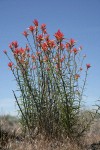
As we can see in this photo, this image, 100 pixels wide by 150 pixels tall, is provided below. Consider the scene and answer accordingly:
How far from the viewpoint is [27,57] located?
7.30m

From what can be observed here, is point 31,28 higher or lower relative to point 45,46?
higher

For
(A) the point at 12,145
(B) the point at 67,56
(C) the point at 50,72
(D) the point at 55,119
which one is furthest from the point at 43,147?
(B) the point at 67,56

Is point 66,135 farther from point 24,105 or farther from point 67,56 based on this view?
point 67,56

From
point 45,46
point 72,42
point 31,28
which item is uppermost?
point 31,28

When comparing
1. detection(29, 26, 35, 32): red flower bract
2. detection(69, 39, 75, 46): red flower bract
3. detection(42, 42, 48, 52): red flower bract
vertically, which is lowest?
detection(42, 42, 48, 52): red flower bract

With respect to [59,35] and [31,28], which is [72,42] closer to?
[59,35]

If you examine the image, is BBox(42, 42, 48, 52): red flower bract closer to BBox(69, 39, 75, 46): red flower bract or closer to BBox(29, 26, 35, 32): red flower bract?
BBox(29, 26, 35, 32): red flower bract

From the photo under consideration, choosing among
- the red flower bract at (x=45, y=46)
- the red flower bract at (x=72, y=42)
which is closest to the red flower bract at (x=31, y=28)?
the red flower bract at (x=45, y=46)

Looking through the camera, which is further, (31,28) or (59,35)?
(31,28)

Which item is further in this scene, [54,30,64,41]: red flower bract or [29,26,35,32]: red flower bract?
[29,26,35,32]: red flower bract

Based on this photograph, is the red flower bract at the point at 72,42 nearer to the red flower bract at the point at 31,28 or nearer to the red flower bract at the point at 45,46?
the red flower bract at the point at 45,46

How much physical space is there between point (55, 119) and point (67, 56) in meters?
1.35

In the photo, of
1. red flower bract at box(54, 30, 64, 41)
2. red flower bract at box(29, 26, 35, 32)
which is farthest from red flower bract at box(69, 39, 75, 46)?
red flower bract at box(29, 26, 35, 32)

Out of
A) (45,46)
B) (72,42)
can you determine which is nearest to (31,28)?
(45,46)
